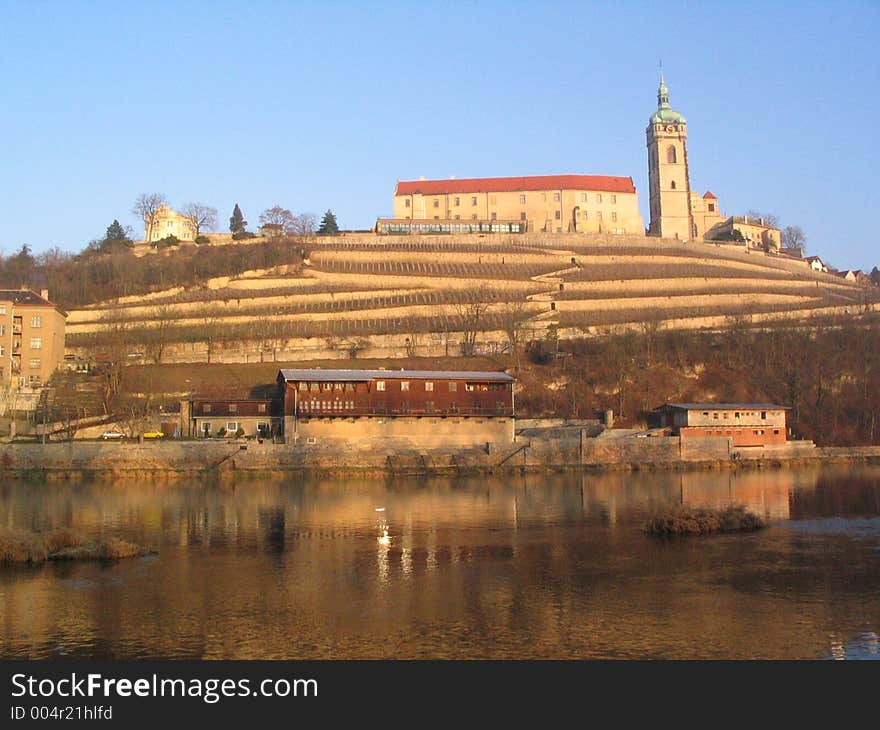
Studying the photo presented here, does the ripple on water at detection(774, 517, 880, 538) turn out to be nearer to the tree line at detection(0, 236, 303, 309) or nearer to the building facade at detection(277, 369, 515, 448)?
the building facade at detection(277, 369, 515, 448)

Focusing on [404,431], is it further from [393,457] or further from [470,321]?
[470,321]

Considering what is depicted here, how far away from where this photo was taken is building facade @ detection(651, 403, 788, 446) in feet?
167

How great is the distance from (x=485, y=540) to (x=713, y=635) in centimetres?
1069

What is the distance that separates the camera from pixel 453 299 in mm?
79312

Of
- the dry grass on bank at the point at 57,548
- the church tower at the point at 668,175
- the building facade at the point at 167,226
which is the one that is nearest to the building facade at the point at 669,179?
the church tower at the point at 668,175

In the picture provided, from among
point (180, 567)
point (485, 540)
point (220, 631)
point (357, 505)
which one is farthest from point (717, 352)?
point (220, 631)

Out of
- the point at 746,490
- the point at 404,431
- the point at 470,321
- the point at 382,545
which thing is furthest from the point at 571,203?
the point at 382,545

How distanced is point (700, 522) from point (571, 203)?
80.8 meters

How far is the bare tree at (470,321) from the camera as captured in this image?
6918 cm

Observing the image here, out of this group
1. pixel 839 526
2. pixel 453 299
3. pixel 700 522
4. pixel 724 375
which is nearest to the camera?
pixel 700 522

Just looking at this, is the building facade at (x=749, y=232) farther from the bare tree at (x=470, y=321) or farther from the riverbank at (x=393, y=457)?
the riverbank at (x=393, y=457)

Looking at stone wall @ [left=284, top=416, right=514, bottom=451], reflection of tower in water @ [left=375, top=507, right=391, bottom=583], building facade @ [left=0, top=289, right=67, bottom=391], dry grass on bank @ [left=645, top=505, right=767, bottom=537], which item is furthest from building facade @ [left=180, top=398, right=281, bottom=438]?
dry grass on bank @ [left=645, top=505, right=767, bottom=537]

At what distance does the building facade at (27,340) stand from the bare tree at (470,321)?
2811 cm

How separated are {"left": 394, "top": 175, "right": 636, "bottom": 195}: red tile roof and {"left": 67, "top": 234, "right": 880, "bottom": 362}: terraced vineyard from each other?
1030 centimetres
